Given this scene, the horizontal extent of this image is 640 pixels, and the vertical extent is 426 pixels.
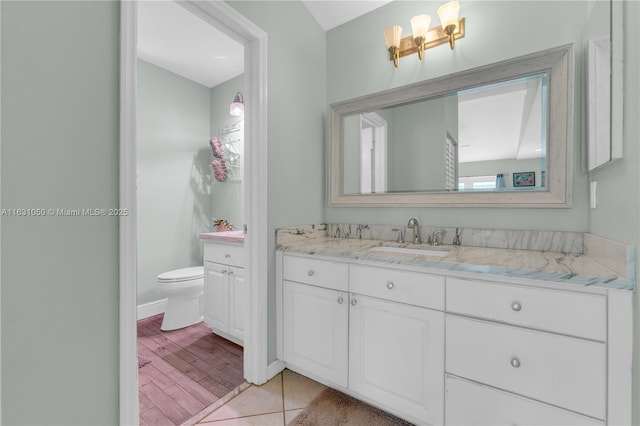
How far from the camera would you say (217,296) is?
2184 mm

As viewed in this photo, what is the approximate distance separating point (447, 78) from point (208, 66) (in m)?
2.41

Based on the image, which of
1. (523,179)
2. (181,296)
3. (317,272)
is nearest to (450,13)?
(523,179)

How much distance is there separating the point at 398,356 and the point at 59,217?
1487 millimetres

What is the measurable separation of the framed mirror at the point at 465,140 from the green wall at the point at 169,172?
6.09 ft

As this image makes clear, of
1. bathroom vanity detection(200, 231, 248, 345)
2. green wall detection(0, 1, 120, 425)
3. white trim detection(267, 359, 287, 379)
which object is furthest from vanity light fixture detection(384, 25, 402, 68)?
white trim detection(267, 359, 287, 379)

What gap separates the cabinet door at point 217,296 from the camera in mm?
2125

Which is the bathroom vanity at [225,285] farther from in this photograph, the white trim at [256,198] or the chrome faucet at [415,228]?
the chrome faucet at [415,228]

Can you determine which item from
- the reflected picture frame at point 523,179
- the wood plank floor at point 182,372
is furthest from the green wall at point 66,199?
the wood plank floor at point 182,372

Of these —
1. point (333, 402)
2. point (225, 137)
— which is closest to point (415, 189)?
point (333, 402)

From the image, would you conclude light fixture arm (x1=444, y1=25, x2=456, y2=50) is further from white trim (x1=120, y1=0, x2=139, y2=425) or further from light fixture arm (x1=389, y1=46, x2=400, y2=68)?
white trim (x1=120, y1=0, x2=139, y2=425)

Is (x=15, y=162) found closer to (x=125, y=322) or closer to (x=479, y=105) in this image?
(x=125, y=322)

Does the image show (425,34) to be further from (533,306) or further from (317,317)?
(317,317)

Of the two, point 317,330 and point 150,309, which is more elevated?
point 317,330

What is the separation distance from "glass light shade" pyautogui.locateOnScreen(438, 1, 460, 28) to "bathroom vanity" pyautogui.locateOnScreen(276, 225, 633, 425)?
135 cm
